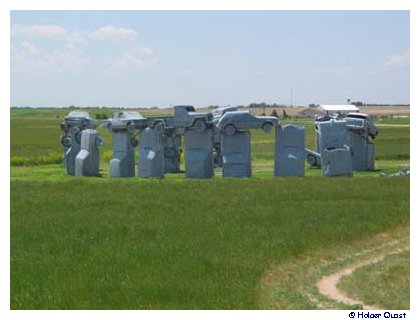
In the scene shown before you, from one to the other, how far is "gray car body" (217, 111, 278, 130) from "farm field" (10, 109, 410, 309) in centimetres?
416

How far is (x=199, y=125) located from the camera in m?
33.7

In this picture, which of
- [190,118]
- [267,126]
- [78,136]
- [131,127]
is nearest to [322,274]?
[267,126]

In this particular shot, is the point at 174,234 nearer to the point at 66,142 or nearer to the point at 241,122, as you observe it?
the point at 241,122

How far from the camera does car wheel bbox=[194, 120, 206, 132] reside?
3359 cm

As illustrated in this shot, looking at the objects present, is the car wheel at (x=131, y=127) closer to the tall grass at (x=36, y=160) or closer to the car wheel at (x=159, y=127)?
the car wheel at (x=159, y=127)

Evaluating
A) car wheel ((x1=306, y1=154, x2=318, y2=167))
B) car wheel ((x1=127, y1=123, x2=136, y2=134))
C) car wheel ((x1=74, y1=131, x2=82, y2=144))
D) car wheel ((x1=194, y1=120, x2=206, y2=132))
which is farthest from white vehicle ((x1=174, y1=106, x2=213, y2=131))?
car wheel ((x1=306, y1=154, x2=318, y2=167))

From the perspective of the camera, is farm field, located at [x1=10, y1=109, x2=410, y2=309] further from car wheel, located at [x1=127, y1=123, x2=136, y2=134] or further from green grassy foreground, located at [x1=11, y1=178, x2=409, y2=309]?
car wheel, located at [x1=127, y1=123, x2=136, y2=134]

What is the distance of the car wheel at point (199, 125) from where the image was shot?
33594mm

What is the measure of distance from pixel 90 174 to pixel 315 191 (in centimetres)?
1373

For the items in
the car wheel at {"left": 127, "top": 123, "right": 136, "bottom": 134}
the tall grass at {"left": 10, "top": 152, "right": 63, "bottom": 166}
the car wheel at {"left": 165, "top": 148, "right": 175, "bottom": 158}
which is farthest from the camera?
the tall grass at {"left": 10, "top": 152, "right": 63, "bottom": 166}

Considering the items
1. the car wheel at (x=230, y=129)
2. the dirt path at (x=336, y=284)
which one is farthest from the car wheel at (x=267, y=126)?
the dirt path at (x=336, y=284)

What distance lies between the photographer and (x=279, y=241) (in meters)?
16.7

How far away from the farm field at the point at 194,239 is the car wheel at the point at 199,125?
4.62m

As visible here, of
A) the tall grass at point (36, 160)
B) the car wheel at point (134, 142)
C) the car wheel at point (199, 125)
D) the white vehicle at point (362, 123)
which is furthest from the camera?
the tall grass at point (36, 160)
